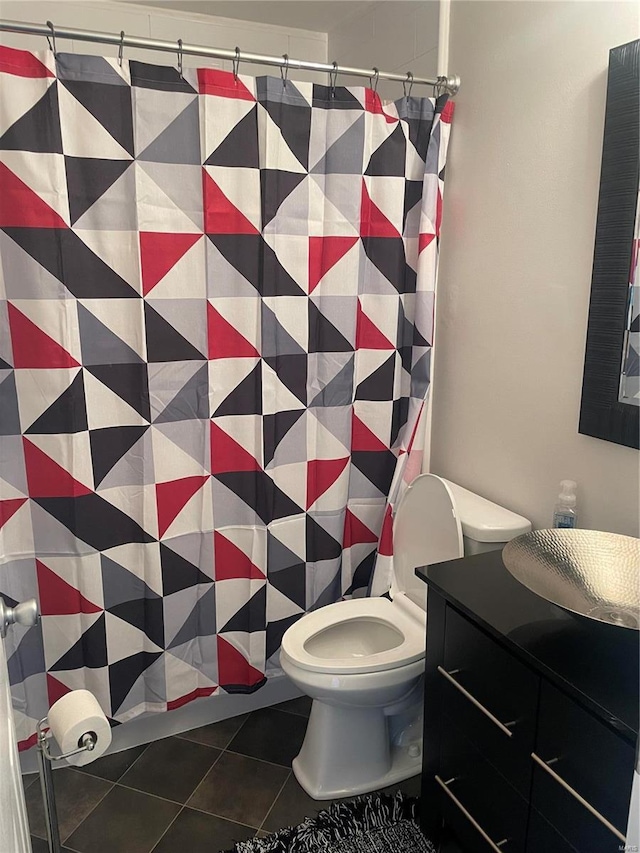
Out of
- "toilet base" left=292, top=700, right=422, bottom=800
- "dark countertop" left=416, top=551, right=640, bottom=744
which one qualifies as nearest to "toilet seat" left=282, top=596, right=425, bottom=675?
"toilet base" left=292, top=700, right=422, bottom=800

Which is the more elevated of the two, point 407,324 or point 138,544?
point 407,324

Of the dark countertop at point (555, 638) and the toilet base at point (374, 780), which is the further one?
the toilet base at point (374, 780)

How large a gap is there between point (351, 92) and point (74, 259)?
2.94 ft

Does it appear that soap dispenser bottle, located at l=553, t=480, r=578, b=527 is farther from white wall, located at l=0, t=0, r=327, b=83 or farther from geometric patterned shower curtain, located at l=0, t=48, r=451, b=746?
white wall, located at l=0, t=0, r=327, b=83

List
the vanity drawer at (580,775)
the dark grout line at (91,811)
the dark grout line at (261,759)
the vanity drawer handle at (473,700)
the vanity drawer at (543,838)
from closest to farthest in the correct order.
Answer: the vanity drawer at (580,775), the vanity drawer at (543,838), the vanity drawer handle at (473,700), the dark grout line at (91,811), the dark grout line at (261,759)

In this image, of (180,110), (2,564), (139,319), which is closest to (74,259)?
(139,319)

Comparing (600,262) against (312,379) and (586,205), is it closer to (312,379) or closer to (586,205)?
(586,205)

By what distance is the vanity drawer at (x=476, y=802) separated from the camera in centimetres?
134

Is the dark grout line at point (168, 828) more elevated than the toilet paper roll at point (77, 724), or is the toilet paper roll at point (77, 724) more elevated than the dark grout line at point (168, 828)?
the toilet paper roll at point (77, 724)

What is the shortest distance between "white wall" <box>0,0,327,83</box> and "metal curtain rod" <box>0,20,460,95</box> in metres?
0.55

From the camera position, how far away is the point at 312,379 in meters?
2.03

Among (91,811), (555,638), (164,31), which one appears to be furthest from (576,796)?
(164,31)

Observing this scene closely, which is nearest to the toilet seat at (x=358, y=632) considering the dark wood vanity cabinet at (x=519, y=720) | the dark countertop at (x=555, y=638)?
the dark wood vanity cabinet at (x=519, y=720)

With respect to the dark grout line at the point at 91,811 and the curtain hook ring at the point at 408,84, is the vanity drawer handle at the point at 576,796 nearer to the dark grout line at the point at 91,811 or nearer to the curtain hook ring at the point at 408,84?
the dark grout line at the point at 91,811
